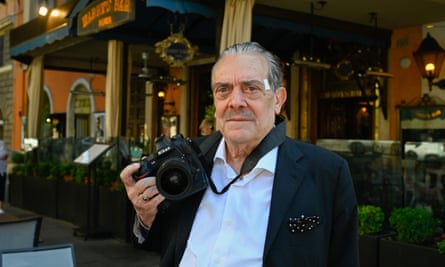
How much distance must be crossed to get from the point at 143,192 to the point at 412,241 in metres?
3.58

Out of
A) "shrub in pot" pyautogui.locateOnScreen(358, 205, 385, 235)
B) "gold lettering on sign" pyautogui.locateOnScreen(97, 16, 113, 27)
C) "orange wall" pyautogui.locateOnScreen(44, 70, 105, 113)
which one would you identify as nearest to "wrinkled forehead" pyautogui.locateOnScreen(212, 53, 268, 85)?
"shrub in pot" pyautogui.locateOnScreen(358, 205, 385, 235)

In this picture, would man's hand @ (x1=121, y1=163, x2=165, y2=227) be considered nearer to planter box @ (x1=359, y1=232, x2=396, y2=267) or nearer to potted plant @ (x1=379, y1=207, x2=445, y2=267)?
potted plant @ (x1=379, y1=207, x2=445, y2=267)

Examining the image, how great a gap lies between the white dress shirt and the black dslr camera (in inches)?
4.2

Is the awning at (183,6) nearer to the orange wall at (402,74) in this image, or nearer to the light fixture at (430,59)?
the light fixture at (430,59)

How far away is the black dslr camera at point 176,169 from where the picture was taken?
175 centimetres

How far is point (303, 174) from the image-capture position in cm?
182

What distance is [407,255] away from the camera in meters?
4.61

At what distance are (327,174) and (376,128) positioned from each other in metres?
9.40

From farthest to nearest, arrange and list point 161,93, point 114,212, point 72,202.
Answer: point 161,93 < point 72,202 < point 114,212

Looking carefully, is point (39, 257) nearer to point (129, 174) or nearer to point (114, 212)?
point (129, 174)

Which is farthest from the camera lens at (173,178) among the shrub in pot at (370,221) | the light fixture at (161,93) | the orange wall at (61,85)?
the orange wall at (61,85)

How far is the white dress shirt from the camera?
1.74 meters

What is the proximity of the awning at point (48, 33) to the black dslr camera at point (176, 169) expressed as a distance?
8056 millimetres

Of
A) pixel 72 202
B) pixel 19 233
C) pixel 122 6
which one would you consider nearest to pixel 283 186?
pixel 19 233
